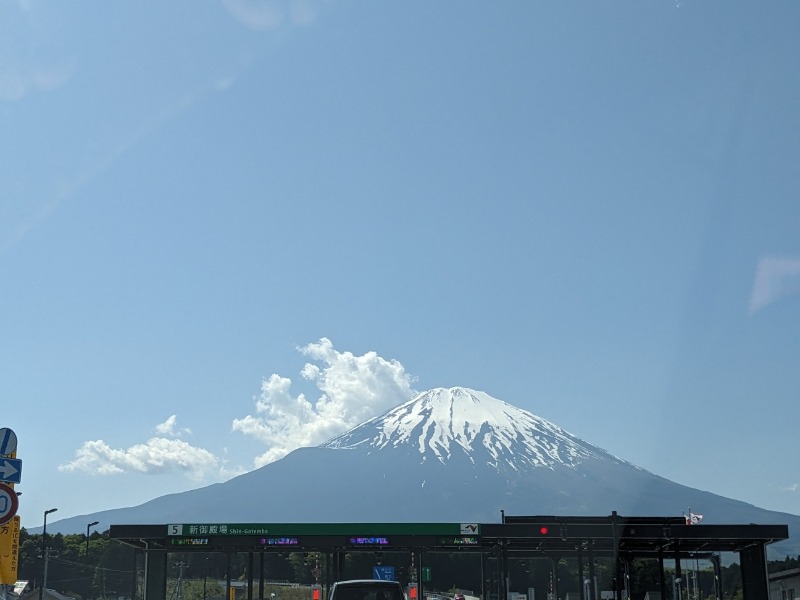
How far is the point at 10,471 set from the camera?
14.5 meters

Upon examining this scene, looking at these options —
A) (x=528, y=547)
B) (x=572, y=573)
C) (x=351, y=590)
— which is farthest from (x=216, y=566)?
(x=351, y=590)

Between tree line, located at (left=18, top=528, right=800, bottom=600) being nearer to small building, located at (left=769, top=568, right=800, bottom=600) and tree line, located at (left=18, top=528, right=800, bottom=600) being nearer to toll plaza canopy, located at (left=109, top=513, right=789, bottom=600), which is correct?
small building, located at (left=769, top=568, right=800, bottom=600)

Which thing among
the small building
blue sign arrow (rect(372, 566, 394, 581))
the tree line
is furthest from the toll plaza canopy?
the tree line

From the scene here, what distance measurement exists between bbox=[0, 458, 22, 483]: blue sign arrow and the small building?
51.4 m

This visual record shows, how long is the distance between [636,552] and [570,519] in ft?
29.8

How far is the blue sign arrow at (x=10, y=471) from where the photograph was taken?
1443 cm

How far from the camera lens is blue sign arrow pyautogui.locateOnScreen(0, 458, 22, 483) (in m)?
14.4

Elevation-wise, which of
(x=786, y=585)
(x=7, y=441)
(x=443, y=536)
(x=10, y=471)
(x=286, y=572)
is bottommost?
(x=286, y=572)

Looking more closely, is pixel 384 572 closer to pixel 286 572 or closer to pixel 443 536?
pixel 443 536

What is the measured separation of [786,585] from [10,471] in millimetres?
57752

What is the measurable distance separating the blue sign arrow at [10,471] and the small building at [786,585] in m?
51.4

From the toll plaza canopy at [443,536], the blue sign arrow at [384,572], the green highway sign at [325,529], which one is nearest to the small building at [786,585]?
the toll plaza canopy at [443,536]

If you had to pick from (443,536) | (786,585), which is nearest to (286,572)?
(786,585)

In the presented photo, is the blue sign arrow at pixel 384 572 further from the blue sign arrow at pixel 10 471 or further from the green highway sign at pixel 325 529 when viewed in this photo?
the blue sign arrow at pixel 10 471
